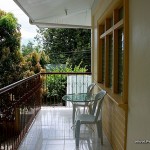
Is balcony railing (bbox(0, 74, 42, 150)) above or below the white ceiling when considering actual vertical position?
below

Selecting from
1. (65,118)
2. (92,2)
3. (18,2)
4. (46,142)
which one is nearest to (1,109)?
(46,142)

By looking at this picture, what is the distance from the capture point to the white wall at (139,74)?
2.16 meters

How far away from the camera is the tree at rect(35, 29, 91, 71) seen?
1736 cm

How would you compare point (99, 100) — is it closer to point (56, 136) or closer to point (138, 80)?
point (56, 136)

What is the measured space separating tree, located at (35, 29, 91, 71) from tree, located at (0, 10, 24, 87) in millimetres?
9416

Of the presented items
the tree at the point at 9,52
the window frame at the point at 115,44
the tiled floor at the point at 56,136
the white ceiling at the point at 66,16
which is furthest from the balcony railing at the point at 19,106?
the white ceiling at the point at 66,16

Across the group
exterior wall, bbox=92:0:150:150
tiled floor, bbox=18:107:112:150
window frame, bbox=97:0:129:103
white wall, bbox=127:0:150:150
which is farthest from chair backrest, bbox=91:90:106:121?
white wall, bbox=127:0:150:150

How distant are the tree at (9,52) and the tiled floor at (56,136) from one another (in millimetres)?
2470

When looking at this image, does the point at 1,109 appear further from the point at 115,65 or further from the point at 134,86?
the point at 115,65

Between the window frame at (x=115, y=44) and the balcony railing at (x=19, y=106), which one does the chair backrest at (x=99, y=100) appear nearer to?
the window frame at (x=115, y=44)

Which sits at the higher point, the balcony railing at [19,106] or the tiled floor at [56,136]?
the balcony railing at [19,106]

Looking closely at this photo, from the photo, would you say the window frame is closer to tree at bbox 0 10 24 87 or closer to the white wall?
the white wall

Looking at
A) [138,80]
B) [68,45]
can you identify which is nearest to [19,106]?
[138,80]

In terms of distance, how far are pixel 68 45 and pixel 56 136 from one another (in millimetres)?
13606
